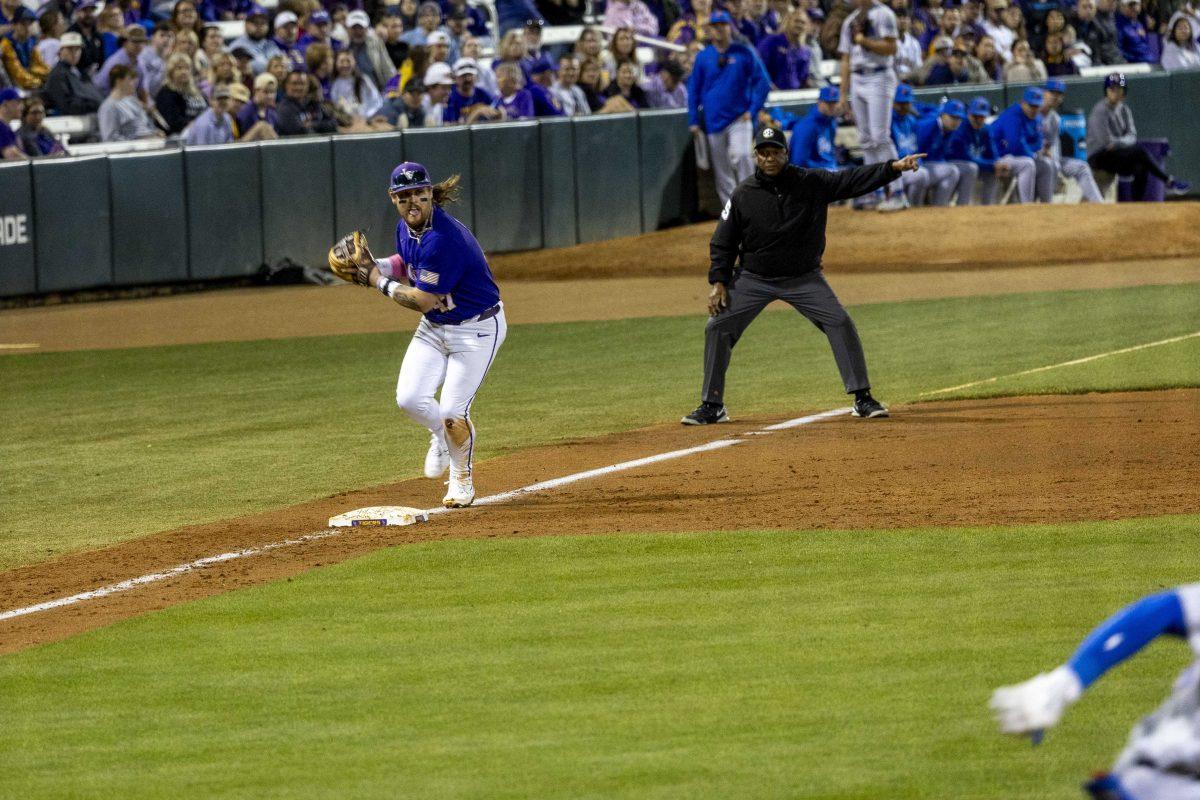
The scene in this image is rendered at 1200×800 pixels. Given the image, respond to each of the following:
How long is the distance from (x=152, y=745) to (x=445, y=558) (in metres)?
2.87

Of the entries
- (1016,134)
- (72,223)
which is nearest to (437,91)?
(72,223)

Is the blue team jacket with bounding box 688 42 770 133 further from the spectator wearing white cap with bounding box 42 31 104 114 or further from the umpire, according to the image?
the umpire

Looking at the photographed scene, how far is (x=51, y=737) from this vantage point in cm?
614

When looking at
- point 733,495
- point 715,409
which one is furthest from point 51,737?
point 715,409

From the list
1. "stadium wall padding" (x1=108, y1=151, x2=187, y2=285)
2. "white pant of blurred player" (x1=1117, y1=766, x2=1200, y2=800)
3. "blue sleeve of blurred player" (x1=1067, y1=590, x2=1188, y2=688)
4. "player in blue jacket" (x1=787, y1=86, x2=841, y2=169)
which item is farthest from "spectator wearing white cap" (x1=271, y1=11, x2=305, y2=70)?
"white pant of blurred player" (x1=1117, y1=766, x2=1200, y2=800)

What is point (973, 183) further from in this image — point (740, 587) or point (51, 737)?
point (51, 737)

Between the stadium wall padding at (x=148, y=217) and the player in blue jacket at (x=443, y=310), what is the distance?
10.5 m

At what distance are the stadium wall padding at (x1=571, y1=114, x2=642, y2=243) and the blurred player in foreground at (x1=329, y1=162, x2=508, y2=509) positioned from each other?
44.4ft

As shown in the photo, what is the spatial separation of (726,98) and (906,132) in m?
2.75

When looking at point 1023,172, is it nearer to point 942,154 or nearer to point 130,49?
point 942,154

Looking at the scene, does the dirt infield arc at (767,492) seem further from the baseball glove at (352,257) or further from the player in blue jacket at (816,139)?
the player in blue jacket at (816,139)

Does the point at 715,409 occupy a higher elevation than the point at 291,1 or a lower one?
lower

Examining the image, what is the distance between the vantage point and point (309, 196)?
70.1ft

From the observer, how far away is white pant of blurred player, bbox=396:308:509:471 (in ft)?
32.5
